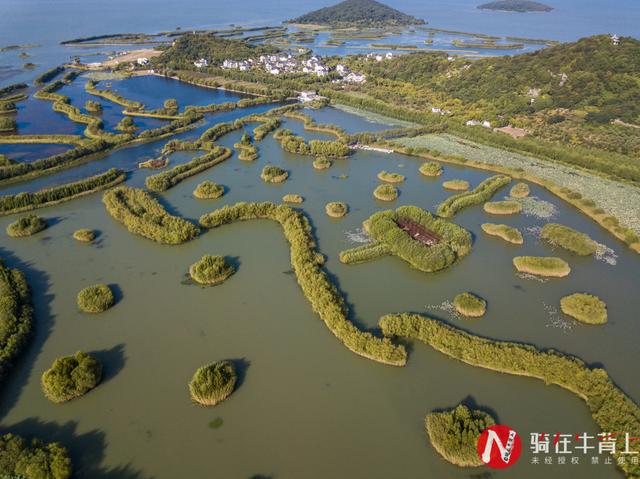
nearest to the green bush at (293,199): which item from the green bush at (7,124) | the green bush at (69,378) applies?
the green bush at (69,378)

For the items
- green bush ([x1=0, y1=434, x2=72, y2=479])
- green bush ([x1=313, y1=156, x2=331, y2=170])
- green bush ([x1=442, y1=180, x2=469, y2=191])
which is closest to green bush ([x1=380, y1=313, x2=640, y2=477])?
green bush ([x1=0, y1=434, x2=72, y2=479])

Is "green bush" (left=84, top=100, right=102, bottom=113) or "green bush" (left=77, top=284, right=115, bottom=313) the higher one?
"green bush" (left=84, top=100, right=102, bottom=113)

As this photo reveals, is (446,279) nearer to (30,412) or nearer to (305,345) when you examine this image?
(305,345)

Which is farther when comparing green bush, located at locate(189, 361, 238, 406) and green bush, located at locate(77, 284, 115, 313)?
green bush, located at locate(77, 284, 115, 313)

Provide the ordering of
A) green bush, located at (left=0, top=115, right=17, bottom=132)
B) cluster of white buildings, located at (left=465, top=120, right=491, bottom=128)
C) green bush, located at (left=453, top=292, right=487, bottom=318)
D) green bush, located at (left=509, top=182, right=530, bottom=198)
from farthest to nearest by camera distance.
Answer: cluster of white buildings, located at (left=465, top=120, right=491, bottom=128) < green bush, located at (left=0, top=115, right=17, bottom=132) < green bush, located at (left=509, top=182, right=530, bottom=198) < green bush, located at (left=453, top=292, right=487, bottom=318)

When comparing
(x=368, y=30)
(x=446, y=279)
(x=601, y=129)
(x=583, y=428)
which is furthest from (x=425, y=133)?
(x=368, y=30)

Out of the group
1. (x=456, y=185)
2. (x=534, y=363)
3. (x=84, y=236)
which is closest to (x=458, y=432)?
(x=534, y=363)

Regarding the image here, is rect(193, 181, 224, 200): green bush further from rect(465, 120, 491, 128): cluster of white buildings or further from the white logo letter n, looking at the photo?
rect(465, 120, 491, 128): cluster of white buildings
